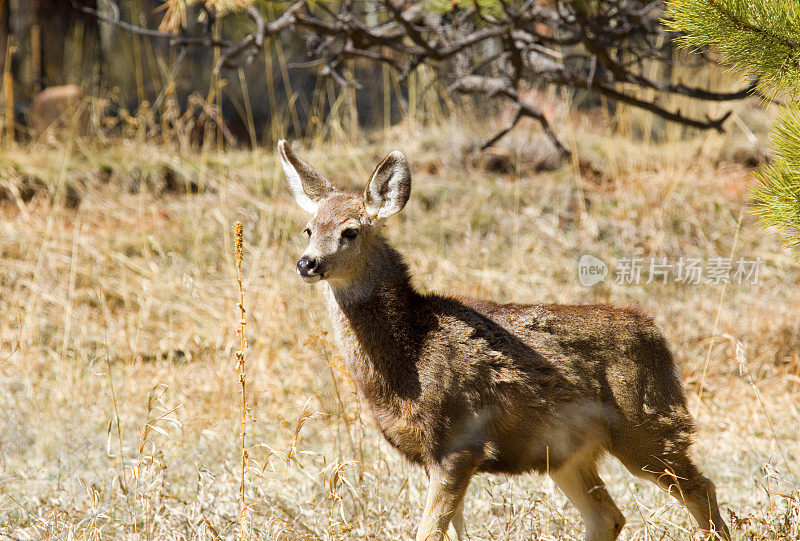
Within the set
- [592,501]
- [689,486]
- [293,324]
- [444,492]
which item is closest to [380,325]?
[444,492]

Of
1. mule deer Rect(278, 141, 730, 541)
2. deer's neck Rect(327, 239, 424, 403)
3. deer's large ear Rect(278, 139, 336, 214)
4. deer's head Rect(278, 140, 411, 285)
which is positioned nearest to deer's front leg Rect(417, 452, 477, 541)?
mule deer Rect(278, 141, 730, 541)

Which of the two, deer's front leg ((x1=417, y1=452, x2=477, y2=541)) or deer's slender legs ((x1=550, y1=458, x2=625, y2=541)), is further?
deer's slender legs ((x1=550, y1=458, x2=625, y2=541))

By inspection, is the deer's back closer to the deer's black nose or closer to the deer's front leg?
the deer's front leg

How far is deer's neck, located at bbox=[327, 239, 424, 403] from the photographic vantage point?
11.5 feet

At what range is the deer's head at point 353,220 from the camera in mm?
3525

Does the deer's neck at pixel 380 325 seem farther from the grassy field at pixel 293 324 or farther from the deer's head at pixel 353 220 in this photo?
the grassy field at pixel 293 324

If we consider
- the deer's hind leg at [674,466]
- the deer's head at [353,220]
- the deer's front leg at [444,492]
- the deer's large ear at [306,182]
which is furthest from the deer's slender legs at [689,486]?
the deer's large ear at [306,182]

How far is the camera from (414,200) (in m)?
8.30

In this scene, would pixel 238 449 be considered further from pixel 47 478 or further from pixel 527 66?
pixel 527 66

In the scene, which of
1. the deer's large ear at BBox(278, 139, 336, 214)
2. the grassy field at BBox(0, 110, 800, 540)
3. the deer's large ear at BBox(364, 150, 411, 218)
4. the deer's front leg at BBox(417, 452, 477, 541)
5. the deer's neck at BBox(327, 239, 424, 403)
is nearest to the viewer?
the deer's front leg at BBox(417, 452, 477, 541)

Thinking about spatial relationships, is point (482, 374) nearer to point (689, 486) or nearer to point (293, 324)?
point (689, 486)

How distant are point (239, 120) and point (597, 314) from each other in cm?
854

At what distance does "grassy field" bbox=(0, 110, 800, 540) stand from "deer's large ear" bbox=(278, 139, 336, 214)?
863 mm

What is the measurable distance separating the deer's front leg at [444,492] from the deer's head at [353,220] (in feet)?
3.02
